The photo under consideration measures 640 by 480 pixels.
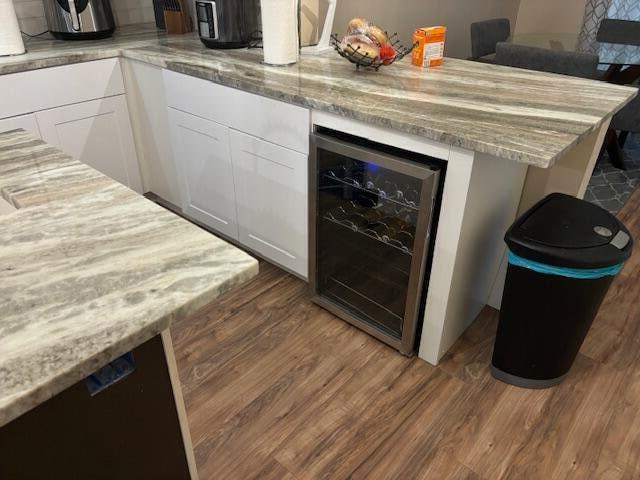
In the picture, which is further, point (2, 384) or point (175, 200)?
point (175, 200)

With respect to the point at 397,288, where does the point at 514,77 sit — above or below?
above

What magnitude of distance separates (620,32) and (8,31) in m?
3.60

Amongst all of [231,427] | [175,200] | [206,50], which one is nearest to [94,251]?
[231,427]

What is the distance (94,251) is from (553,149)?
1128 mm

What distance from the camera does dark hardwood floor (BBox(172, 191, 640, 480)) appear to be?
1.51 metres

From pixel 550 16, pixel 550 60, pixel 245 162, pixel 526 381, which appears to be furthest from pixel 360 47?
pixel 550 16

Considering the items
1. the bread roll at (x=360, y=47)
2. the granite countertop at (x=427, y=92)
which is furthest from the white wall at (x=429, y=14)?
the bread roll at (x=360, y=47)

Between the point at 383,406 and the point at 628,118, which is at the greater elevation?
the point at 628,118

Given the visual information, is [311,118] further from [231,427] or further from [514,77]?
[231,427]

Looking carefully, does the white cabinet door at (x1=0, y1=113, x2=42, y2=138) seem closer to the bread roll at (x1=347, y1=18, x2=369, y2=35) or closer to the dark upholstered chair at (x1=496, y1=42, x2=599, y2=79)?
the bread roll at (x1=347, y1=18, x2=369, y2=35)

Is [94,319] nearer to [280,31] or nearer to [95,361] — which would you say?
[95,361]

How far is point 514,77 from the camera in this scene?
6.45ft

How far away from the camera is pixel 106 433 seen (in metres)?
0.81

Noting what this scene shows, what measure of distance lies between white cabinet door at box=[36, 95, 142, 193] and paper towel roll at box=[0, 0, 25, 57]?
301 millimetres
